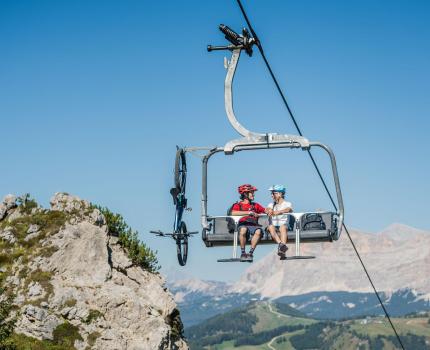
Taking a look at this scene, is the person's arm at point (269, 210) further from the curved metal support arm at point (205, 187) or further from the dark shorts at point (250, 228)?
the curved metal support arm at point (205, 187)

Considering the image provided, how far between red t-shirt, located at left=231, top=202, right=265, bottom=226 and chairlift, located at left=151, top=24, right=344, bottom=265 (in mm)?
293

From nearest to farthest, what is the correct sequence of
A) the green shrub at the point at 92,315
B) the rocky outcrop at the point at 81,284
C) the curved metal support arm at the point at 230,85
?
the curved metal support arm at the point at 230,85, the rocky outcrop at the point at 81,284, the green shrub at the point at 92,315

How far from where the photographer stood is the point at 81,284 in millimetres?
44125

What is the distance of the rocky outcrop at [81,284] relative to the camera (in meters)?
41.0

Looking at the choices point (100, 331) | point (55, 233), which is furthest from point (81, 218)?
point (100, 331)

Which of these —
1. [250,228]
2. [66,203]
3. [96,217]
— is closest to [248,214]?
[250,228]

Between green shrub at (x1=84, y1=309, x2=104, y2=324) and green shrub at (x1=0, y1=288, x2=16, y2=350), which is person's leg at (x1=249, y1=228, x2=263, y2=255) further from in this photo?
green shrub at (x1=84, y1=309, x2=104, y2=324)

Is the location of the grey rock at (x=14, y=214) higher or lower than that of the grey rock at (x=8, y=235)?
higher

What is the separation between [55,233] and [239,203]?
29.2 metres

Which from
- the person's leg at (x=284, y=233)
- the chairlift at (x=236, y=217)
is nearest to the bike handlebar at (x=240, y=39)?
the chairlift at (x=236, y=217)

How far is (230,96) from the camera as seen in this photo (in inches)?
713

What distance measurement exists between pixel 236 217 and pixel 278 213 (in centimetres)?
131

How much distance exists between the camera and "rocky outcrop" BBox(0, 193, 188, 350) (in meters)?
41.0

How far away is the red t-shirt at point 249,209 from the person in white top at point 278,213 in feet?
1.80
